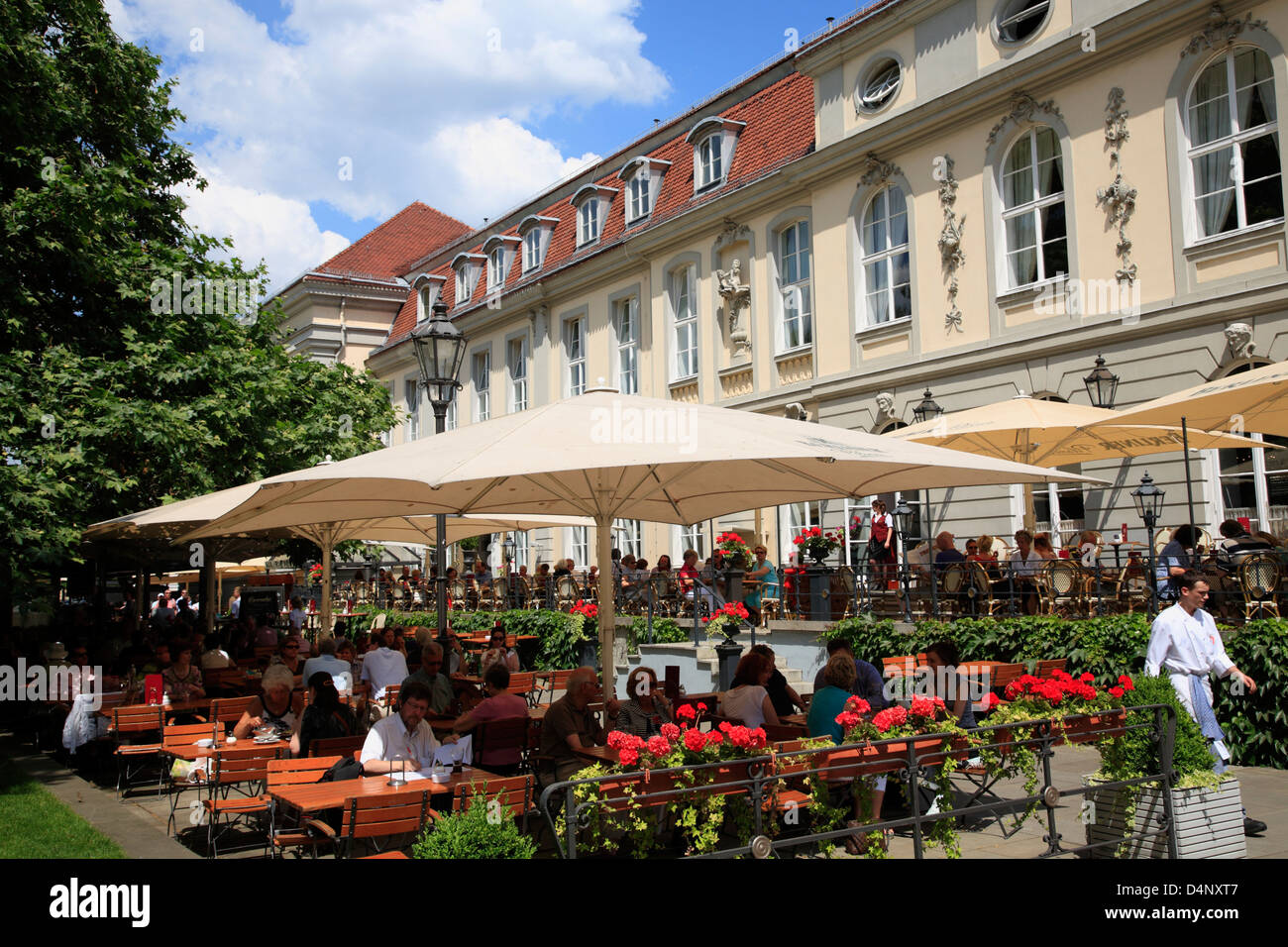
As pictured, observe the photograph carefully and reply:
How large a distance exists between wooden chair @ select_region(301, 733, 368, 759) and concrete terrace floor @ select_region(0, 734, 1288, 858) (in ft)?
2.98

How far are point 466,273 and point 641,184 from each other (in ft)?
36.0

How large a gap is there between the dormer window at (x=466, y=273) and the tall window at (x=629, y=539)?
12383 mm

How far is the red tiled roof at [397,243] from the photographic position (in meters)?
45.3

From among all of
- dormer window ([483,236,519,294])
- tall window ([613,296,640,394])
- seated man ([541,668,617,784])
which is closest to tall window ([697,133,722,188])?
tall window ([613,296,640,394])

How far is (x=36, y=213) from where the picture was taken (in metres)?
13.1

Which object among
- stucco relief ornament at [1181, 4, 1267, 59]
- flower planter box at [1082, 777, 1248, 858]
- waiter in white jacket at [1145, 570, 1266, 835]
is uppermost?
stucco relief ornament at [1181, 4, 1267, 59]

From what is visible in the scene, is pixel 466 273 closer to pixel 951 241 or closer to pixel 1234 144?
pixel 951 241

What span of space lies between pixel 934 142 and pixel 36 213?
49.0 ft

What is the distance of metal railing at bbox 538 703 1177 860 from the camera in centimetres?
475

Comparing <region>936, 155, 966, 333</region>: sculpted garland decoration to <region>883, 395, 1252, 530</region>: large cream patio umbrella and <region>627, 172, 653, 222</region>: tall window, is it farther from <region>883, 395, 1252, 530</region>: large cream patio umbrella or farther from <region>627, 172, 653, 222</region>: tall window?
<region>627, 172, 653, 222</region>: tall window

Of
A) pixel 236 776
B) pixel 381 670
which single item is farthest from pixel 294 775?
pixel 381 670

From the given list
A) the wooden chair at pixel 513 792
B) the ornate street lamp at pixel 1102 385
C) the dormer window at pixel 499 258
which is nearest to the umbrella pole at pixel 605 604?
the wooden chair at pixel 513 792

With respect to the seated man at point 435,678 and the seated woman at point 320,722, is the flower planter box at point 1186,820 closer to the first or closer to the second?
the seated woman at point 320,722
